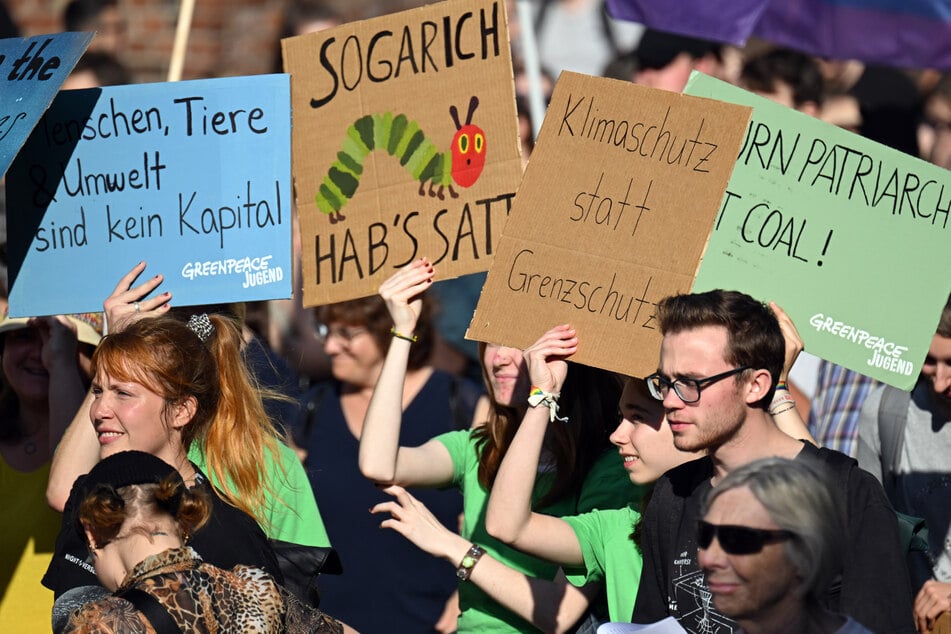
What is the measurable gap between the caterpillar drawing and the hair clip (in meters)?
0.50

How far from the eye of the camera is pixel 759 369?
328 centimetres

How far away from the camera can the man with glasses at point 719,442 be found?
121 inches

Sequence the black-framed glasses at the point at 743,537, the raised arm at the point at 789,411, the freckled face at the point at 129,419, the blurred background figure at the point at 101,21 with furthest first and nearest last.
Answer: the blurred background figure at the point at 101,21 → the freckled face at the point at 129,419 → the raised arm at the point at 789,411 → the black-framed glasses at the point at 743,537

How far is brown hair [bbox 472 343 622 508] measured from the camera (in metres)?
4.13

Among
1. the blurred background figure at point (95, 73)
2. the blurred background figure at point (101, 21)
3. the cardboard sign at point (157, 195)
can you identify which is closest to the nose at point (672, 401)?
the cardboard sign at point (157, 195)

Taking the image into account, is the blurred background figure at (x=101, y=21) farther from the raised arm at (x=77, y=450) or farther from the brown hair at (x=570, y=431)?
the brown hair at (x=570, y=431)

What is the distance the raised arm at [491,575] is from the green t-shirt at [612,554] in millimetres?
124

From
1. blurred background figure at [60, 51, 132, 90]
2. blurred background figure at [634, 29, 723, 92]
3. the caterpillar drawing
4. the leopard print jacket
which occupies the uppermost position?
blurred background figure at [634, 29, 723, 92]

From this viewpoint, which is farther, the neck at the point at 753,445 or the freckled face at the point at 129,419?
the freckled face at the point at 129,419

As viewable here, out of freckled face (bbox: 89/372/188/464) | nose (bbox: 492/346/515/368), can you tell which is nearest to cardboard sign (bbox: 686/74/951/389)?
nose (bbox: 492/346/515/368)

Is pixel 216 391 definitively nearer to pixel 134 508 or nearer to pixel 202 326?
pixel 202 326

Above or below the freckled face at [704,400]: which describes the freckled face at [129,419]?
below

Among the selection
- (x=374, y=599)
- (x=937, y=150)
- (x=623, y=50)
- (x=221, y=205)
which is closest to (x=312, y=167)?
(x=221, y=205)

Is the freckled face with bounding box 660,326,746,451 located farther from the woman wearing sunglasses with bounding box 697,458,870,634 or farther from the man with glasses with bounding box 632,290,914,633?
the woman wearing sunglasses with bounding box 697,458,870,634
